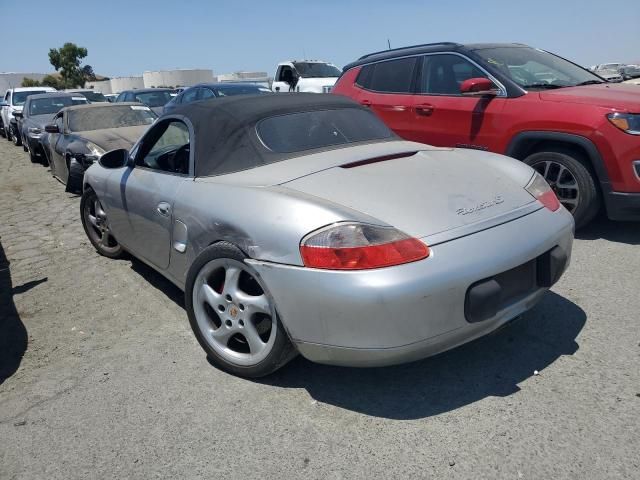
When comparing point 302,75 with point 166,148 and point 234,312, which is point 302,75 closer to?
point 166,148

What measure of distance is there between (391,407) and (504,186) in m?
1.30

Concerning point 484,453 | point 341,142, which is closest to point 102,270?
point 341,142

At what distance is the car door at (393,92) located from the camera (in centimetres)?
571

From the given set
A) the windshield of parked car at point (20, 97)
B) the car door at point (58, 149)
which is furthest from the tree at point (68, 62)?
the car door at point (58, 149)

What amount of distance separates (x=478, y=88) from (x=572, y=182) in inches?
47.9

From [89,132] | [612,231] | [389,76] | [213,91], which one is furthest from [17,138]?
[612,231]

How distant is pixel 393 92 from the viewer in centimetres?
594

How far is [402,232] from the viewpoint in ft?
7.33

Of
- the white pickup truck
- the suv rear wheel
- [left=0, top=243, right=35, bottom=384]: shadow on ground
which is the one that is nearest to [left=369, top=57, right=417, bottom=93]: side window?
the suv rear wheel

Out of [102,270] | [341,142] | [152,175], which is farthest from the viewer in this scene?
[102,270]

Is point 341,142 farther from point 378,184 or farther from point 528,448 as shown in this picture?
point 528,448

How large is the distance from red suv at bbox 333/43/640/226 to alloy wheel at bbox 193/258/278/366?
3.15 m

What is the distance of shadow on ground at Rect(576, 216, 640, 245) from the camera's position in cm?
441

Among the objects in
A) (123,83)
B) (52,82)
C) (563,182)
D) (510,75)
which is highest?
(123,83)
